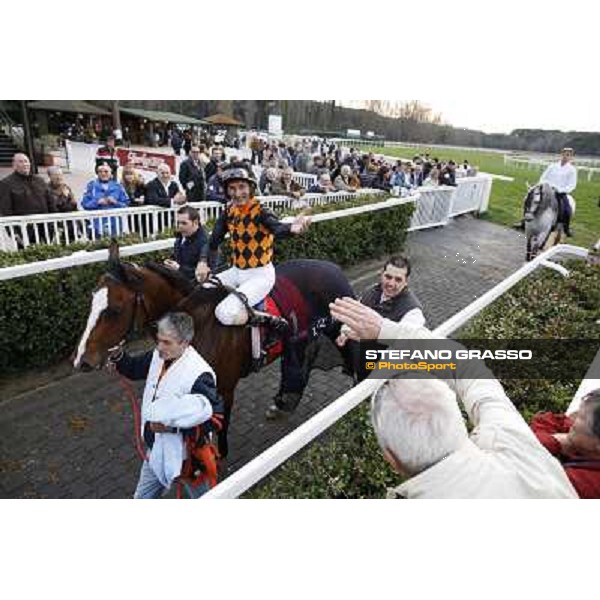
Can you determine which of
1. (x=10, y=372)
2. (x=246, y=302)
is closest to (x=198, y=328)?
(x=246, y=302)

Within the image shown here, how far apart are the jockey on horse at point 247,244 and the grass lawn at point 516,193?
3.34 m

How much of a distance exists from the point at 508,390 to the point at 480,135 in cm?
255

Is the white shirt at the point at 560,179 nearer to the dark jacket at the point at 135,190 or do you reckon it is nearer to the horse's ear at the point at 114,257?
the dark jacket at the point at 135,190

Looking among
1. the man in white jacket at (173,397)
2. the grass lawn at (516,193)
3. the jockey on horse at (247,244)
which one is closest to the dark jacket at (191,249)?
the jockey on horse at (247,244)

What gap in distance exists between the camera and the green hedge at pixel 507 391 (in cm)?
192

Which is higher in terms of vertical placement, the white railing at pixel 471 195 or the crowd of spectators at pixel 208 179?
the crowd of spectators at pixel 208 179

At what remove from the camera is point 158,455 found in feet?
7.54

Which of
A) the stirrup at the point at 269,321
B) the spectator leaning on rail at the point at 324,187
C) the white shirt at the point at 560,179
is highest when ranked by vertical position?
the white shirt at the point at 560,179

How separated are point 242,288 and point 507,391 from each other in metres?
1.93

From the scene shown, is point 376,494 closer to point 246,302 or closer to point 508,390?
point 508,390

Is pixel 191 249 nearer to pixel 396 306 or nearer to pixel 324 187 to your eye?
pixel 396 306

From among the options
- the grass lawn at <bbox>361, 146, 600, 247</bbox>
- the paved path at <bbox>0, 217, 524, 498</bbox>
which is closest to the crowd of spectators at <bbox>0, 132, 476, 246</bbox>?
the grass lawn at <bbox>361, 146, 600, 247</bbox>

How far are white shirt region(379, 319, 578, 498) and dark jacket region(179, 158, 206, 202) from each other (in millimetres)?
6893

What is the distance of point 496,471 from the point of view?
128 centimetres
